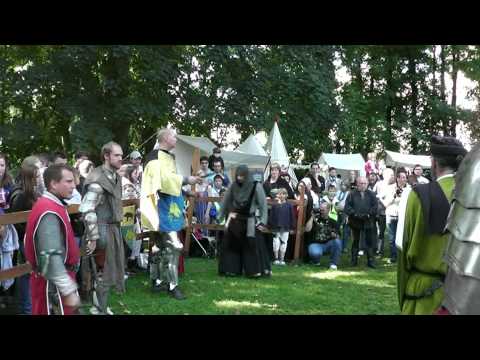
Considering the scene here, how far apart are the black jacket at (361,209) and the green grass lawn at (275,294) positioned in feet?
2.78

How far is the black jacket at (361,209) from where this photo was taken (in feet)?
31.7

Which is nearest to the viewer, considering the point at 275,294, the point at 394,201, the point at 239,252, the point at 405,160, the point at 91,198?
the point at 91,198

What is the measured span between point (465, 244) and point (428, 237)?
1.26m

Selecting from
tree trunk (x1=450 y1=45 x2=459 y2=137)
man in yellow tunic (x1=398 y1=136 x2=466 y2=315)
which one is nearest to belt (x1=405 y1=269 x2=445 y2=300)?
man in yellow tunic (x1=398 y1=136 x2=466 y2=315)

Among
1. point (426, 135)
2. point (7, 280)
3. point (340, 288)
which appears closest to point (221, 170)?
point (340, 288)

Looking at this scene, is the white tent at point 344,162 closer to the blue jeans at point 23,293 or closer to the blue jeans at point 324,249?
the blue jeans at point 324,249

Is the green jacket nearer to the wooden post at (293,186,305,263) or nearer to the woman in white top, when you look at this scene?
the woman in white top

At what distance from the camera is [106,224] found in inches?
211

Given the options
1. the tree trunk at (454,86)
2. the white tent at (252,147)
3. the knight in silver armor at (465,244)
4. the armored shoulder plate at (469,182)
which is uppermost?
the tree trunk at (454,86)

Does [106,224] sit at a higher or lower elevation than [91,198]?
lower

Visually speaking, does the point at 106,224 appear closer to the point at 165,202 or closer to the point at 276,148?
the point at 165,202

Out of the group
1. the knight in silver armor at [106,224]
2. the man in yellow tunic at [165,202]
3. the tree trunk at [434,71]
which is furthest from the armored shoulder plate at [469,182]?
the tree trunk at [434,71]

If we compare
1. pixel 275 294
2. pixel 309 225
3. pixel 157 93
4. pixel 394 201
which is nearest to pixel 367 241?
pixel 394 201

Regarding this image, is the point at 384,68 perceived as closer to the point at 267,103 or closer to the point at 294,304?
the point at 267,103
